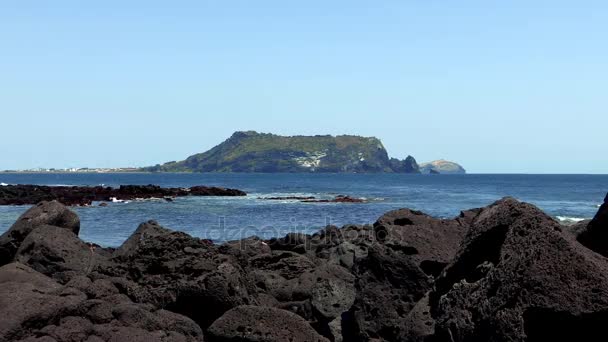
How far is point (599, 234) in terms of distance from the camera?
7965mm

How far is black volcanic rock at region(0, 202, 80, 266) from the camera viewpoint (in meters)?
14.4

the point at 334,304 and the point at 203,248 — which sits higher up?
the point at 203,248

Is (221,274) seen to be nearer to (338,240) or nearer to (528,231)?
(528,231)

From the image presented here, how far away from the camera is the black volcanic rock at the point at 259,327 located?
7.77 m

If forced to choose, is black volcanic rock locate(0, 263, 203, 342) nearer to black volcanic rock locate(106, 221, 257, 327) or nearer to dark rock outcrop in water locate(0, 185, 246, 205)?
black volcanic rock locate(106, 221, 257, 327)

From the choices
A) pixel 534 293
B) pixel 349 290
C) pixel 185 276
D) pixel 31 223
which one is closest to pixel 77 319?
pixel 185 276

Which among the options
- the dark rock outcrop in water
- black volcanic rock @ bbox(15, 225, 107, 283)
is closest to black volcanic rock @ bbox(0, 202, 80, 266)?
black volcanic rock @ bbox(15, 225, 107, 283)

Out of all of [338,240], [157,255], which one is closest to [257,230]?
[338,240]

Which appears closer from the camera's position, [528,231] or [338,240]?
[528,231]

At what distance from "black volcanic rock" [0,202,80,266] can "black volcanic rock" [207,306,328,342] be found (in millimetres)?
7411

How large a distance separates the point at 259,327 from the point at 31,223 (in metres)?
8.55

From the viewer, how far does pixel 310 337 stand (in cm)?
784

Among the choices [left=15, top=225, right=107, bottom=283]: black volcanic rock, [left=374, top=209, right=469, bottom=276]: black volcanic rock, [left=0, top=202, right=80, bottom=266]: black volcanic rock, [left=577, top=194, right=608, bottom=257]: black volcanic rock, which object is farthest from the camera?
[left=0, top=202, right=80, bottom=266]: black volcanic rock

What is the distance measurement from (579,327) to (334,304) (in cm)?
478
